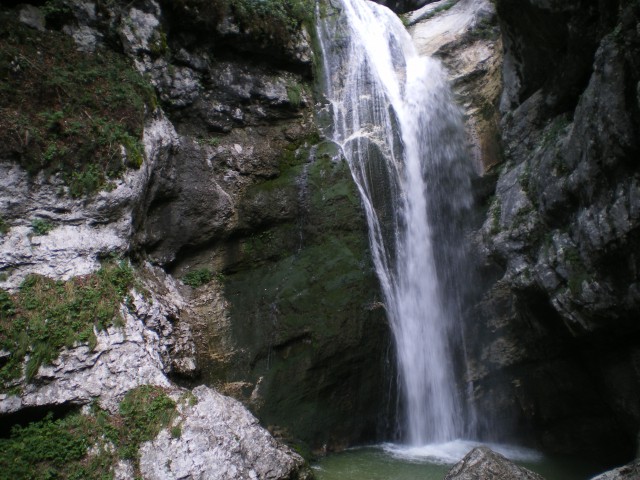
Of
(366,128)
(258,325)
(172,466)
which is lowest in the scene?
(172,466)

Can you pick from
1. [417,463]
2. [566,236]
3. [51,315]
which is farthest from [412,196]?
[51,315]

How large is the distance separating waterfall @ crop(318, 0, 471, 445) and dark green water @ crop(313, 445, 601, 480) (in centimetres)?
108

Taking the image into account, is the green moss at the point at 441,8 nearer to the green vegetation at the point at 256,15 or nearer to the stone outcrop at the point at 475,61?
the stone outcrop at the point at 475,61

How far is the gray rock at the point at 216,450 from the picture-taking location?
18.3ft

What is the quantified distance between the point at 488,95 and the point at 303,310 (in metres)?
6.69

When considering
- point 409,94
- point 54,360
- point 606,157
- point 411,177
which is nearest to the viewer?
point 606,157

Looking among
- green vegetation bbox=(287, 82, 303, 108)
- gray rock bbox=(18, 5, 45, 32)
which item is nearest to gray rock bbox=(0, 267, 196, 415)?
gray rock bbox=(18, 5, 45, 32)

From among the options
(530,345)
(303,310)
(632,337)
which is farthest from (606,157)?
(303,310)

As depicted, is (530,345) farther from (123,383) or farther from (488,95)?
(123,383)

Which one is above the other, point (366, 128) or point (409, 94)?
point (409, 94)

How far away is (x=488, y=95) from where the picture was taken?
1101cm

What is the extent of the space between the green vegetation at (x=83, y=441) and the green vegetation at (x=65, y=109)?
3383 millimetres

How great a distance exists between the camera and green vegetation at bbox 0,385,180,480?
537 centimetres

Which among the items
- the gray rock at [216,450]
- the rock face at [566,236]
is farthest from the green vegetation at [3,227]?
the rock face at [566,236]
